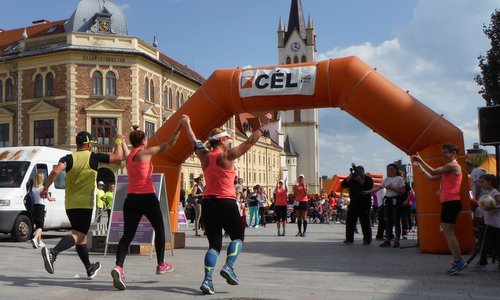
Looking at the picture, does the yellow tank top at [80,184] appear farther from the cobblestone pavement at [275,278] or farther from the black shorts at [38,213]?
the black shorts at [38,213]

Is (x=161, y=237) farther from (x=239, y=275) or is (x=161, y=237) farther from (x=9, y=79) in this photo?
(x=9, y=79)

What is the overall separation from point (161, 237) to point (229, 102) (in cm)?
525

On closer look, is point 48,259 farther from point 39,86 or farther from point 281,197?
point 39,86

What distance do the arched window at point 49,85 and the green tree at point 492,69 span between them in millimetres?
29827

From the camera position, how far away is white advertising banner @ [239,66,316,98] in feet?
39.2

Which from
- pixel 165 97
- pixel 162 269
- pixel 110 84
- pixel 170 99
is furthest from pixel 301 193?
pixel 170 99

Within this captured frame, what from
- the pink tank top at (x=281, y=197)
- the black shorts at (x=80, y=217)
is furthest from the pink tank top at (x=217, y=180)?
the pink tank top at (x=281, y=197)

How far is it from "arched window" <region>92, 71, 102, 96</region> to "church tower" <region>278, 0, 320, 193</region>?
68.6 m

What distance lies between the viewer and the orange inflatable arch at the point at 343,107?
439 inches

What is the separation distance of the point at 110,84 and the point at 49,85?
474cm

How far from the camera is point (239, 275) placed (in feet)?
27.0

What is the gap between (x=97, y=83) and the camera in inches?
1726

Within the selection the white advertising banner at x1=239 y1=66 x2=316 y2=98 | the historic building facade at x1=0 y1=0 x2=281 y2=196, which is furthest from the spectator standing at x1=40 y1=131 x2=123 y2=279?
the historic building facade at x1=0 y1=0 x2=281 y2=196

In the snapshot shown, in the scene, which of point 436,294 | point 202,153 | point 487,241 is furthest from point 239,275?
point 487,241
